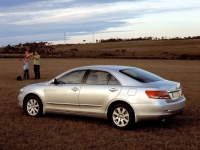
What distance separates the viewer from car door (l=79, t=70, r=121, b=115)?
30.1 feet

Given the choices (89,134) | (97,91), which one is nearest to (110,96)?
(97,91)

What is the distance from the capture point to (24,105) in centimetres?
→ 1072

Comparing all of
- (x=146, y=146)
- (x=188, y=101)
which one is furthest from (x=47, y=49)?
(x=146, y=146)

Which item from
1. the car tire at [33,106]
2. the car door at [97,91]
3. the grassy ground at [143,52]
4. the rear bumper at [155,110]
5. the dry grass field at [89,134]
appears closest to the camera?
the dry grass field at [89,134]

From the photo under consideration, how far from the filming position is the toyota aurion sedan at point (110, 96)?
8695 millimetres

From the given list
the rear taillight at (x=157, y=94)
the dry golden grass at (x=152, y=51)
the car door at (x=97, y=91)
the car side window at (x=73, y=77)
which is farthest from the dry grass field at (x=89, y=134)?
the dry golden grass at (x=152, y=51)

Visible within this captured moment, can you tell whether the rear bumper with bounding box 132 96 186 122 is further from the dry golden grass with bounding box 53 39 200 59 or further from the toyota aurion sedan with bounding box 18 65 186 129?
the dry golden grass with bounding box 53 39 200 59

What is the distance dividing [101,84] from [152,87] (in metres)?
1.29

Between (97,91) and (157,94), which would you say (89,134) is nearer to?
(97,91)

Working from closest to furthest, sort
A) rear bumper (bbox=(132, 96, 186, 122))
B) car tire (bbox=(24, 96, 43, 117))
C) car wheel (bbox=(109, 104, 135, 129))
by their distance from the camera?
rear bumper (bbox=(132, 96, 186, 122)) → car wheel (bbox=(109, 104, 135, 129)) → car tire (bbox=(24, 96, 43, 117))

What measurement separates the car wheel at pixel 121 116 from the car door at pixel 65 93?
1024mm

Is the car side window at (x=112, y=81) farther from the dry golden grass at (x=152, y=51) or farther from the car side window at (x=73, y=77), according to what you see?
the dry golden grass at (x=152, y=51)

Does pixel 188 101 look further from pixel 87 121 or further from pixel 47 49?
pixel 47 49

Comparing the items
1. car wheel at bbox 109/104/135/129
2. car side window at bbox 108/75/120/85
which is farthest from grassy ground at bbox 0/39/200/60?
car wheel at bbox 109/104/135/129
